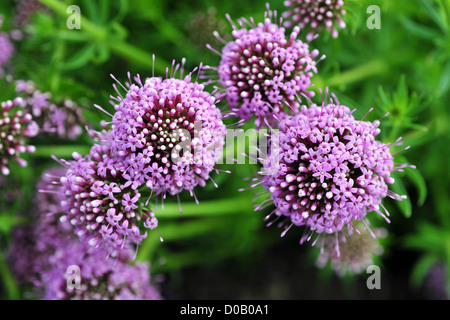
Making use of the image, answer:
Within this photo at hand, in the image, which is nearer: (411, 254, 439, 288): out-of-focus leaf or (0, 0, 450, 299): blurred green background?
(0, 0, 450, 299): blurred green background

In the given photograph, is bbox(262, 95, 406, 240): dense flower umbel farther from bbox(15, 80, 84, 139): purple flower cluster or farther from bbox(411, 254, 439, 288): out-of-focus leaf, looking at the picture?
bbox(411, 254, 439, 288): out-of-focus leaf

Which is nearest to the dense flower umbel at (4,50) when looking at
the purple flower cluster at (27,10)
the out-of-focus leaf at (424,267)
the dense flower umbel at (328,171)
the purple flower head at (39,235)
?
the purple flower cluster at (27,10)

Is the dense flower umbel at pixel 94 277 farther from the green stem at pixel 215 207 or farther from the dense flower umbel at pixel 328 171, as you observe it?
the dense flower umbel at pixel 328 171

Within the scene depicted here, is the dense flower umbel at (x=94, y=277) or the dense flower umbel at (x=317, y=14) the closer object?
the dense flower umbel at (x=317, y=14)

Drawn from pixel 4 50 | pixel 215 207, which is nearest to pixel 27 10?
pixel 4 50

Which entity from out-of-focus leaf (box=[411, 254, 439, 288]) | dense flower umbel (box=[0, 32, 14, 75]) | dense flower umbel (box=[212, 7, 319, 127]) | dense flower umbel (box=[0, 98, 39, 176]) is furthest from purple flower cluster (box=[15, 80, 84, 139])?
out-of-focus leaf (box=[411, 254, 439, 288])

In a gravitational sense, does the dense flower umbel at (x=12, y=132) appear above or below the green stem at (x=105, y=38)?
below
